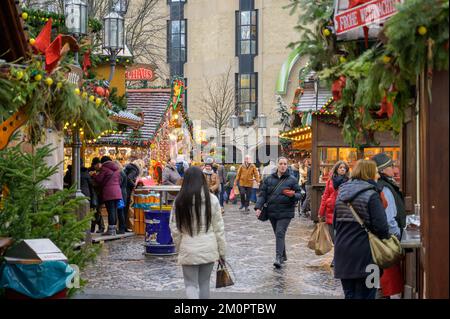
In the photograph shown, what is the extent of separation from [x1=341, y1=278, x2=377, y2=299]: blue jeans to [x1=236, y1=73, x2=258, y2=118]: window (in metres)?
41.9

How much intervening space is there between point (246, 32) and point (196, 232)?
4267 centimetres

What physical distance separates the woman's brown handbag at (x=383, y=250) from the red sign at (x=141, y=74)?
19944 mm

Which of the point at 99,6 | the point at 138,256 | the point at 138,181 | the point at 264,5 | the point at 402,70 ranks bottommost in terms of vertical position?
the point at 138,256

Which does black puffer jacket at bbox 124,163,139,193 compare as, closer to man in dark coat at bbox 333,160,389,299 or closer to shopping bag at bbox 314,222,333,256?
shopping bag at bbox 314,222,333,256

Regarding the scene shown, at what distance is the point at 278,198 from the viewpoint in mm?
12055

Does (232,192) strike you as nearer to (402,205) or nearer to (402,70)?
(402,205)

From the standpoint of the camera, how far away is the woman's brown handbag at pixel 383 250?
7336 millimetres

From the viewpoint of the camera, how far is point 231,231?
18766 mm

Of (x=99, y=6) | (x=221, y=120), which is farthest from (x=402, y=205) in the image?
(x=221, y=120)

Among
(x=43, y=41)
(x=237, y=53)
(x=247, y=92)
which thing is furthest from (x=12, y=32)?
(x=247, y=92)

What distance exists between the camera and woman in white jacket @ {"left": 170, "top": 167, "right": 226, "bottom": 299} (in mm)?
7461

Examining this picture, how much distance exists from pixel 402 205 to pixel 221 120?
39.4 meters

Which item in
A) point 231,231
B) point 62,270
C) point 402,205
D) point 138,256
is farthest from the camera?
point 231,231

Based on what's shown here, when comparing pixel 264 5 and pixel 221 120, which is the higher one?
pixel 264 5
